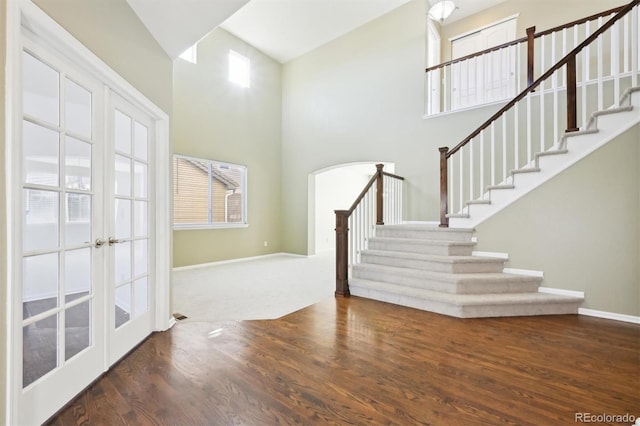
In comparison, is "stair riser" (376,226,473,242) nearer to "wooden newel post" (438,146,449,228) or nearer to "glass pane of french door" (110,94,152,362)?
"wooden newel post" (438,146,449,228)

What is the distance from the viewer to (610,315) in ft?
9.54

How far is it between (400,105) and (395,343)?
4.82 metres

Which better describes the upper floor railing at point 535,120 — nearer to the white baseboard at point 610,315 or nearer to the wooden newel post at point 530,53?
the wooden newel post at point 530,53

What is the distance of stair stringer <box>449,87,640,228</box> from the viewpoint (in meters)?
2.85

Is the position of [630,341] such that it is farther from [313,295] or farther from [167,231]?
[167,231]

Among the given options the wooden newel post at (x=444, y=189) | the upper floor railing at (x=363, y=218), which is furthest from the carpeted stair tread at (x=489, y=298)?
the wooden newel post at (x=444, y=189)

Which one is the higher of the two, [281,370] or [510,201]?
[510,201]

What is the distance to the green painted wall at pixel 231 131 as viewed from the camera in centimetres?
562

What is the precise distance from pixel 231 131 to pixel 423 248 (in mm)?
4900

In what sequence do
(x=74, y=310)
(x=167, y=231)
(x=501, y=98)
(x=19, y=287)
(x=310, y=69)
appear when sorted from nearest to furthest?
(x=19, y=287), (x=74, y=310), (x=167, y=231), (x=501, y=98), (x=310, y=69)

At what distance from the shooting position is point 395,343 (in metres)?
2.38

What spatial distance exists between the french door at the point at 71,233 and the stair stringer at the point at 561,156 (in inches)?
152

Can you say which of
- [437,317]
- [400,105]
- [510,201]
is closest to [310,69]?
[400,105]

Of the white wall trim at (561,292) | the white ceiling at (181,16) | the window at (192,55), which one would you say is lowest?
the white wall trim at (561,292)
